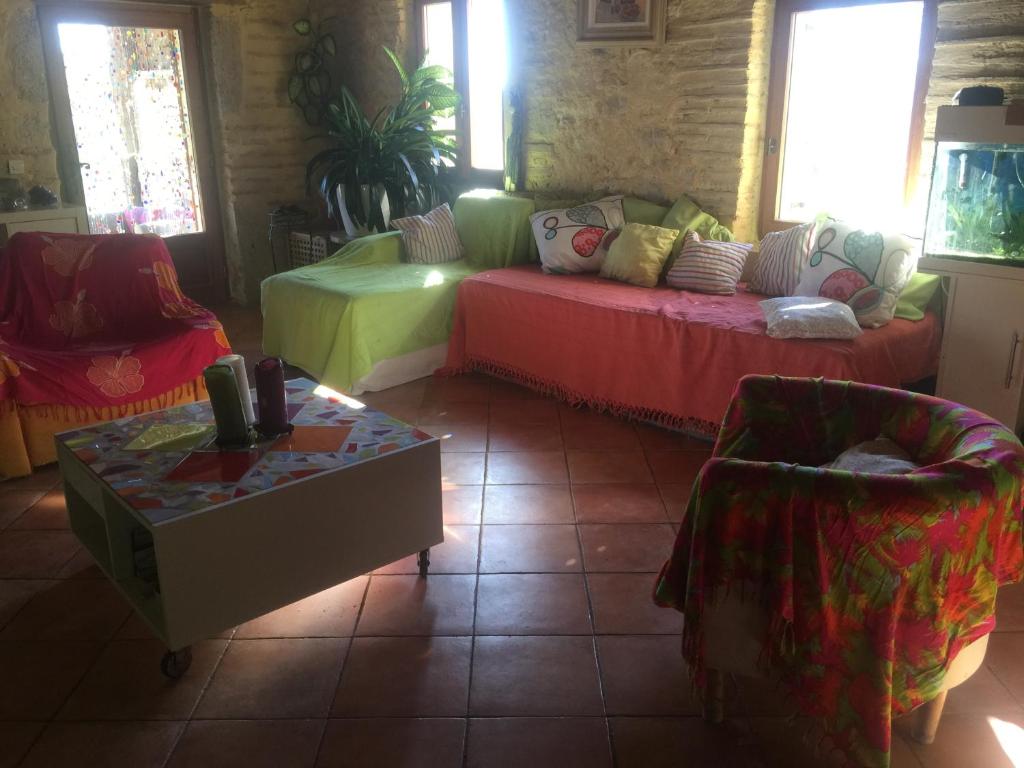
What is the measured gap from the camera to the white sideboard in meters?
4.81

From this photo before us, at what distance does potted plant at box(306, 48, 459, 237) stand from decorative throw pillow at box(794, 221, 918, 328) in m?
2.67

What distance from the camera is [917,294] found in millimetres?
3584

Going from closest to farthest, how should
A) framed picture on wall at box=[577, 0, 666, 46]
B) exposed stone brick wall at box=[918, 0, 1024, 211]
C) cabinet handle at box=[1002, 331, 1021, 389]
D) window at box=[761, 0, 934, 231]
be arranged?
1. cabinet handle at box=[1002, 331, 1021, 389]
2. exposed stone brick wall at box=[918, 0, 1024, 211]
3. window at box=[761, 0, 934, 231]
4. framed picture on wall at box=[577, 0, 666, 46]

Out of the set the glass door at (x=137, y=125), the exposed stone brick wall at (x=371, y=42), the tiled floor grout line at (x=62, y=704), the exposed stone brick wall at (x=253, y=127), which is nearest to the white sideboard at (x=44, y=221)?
the glass door at (x=137, y=125)

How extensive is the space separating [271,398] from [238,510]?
48 centimetres

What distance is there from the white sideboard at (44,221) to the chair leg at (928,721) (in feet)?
16.1

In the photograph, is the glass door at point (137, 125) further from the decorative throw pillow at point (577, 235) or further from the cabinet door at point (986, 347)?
the cabinet door at point (986, 347)

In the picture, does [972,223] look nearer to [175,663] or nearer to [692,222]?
[692,222]

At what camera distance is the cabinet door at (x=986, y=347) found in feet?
9.99

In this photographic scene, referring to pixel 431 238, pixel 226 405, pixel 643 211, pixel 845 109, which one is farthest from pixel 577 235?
pixel 226 405

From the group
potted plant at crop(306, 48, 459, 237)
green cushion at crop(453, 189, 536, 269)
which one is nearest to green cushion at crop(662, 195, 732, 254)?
green cushion at crop(453, 189, 536, 269)

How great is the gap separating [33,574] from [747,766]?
217 cm

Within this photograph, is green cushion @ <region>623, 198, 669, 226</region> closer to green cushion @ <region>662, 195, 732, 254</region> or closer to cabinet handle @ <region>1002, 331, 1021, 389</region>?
green cushion @ <region>662, 195, 732, 254</region>

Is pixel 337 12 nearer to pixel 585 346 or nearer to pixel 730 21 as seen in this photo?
pixel 730 21
